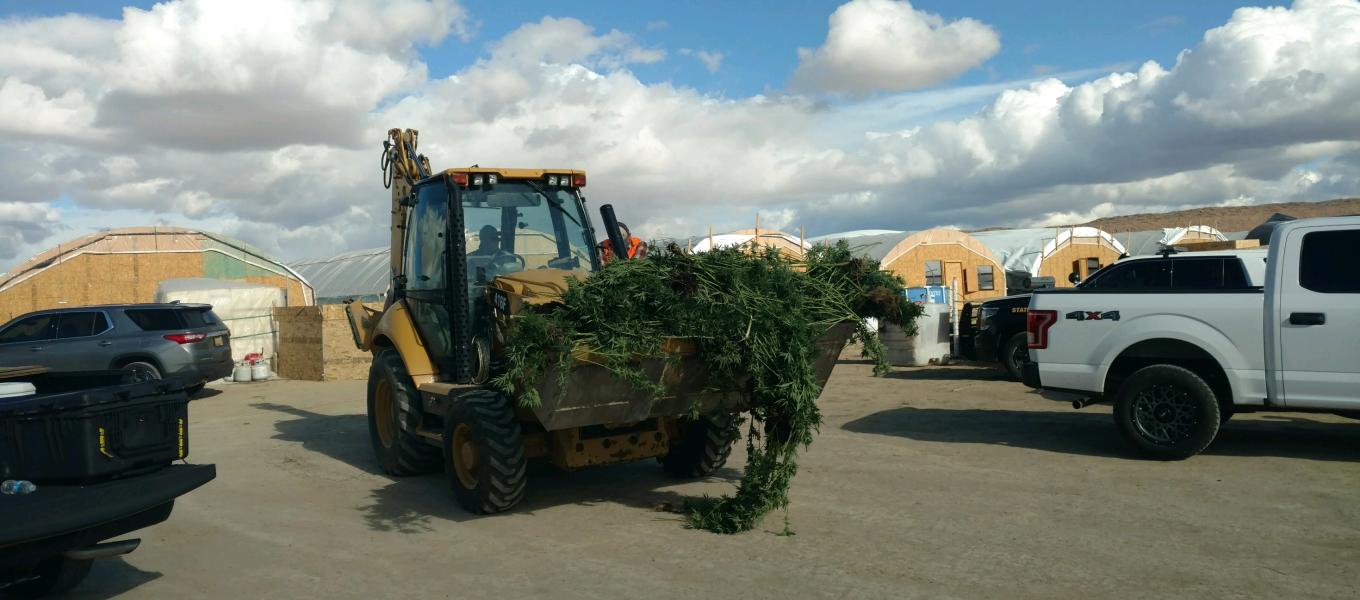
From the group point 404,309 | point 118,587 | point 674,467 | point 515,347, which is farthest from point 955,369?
point 118,587

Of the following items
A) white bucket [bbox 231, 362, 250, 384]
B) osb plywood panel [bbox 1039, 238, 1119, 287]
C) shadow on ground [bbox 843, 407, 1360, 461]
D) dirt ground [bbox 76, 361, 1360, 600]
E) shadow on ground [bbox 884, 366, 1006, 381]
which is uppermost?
osb plywood panel [bbox 1039, 238, 1119, 287]

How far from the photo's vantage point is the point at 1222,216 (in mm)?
98375

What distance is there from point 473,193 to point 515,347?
2.45 metres

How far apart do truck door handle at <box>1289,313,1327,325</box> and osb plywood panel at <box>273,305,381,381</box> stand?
1609 cm

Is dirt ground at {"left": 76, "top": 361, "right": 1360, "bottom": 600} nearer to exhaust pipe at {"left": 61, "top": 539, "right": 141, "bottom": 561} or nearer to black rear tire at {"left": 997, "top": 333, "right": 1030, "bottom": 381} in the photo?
exhaust pipe at {"left": 61, "top": 539, "right": 141, "bottom": 561}

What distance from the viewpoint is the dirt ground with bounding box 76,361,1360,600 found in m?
5.47

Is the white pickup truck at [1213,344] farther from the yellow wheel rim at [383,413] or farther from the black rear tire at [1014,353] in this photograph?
the yellow wheel rim at [383,413]

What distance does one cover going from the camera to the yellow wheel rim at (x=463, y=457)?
7.18 m

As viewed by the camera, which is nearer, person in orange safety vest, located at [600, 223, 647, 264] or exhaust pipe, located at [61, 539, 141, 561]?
exhaust pipe, located at [61, 539, 141, 561]

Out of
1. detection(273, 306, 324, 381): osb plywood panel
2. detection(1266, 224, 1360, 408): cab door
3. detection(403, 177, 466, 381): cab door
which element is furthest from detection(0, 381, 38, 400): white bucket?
detection(273, 306, 324, 381): osb plywood panel

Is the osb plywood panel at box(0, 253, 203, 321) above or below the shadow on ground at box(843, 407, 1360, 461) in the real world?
above

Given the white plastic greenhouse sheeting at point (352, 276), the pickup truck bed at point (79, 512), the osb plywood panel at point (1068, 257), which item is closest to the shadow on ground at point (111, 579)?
the pickup truck bed at point (79, 512)

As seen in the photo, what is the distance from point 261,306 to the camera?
21.8 m

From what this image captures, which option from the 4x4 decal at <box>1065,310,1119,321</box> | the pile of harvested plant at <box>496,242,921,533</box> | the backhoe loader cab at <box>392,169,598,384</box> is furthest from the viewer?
the 4x4 decal at <box>1065,310,1119,321</box>
